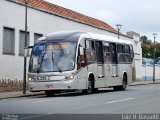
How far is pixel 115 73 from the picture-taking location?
3225cm

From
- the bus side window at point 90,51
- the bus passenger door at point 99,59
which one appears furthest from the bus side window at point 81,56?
the bus passenger door at point 99,59

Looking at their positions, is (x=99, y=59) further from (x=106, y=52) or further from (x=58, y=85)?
(x=58, y=85)

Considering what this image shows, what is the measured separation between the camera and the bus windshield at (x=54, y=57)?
26.0 meters

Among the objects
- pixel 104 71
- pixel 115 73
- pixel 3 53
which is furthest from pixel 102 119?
pixel 3 53

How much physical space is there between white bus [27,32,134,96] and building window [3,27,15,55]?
28.3 ft

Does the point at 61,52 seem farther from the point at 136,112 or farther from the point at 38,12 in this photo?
the point at 38,12

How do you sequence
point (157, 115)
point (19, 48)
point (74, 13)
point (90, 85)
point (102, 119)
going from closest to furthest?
point (102, 119), point (157, 115), point (90, 85), point (19, 48), point (74, 13)

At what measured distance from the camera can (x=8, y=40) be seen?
36.5 metres

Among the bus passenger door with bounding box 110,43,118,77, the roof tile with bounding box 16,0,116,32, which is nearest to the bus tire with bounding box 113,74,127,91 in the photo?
the bus passenger door with bounding box 110,43,118,77

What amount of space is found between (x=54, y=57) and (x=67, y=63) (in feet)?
2.52

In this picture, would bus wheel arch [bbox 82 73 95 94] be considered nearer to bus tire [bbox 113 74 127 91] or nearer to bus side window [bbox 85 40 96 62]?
bus side window [bbox 85 40 96 62]

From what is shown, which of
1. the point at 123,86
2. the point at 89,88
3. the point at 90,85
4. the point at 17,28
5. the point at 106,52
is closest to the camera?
the point at 89,88

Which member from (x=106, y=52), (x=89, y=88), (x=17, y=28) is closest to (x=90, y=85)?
(x=89, y=88)

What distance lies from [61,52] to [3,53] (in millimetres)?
10162
